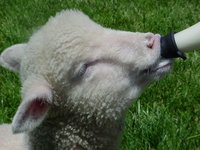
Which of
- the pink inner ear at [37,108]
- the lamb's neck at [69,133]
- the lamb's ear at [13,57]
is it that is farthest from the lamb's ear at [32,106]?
the lamb's ear at [13,57]

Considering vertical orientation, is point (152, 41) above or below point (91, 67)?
above

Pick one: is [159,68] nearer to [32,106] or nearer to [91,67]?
[91,67]

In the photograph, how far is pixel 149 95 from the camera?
17.3 feet

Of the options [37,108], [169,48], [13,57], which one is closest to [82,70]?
[37,108]

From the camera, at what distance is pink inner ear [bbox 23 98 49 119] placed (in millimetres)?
3170

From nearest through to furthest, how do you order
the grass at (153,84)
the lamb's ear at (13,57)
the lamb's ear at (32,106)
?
the lamb's ear at (32,106) → the lamb's ear at (13,57) → the grass at (153,84)

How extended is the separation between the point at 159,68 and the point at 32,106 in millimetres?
704

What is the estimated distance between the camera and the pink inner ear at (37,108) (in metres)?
3.17

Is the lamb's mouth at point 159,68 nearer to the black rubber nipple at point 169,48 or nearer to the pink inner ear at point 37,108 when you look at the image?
the black rubber nipple at point 169,48

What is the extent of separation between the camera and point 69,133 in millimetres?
3443

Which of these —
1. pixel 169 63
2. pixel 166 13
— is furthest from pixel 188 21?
pixel 169 63

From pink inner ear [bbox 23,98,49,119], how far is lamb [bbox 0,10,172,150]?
0.03m

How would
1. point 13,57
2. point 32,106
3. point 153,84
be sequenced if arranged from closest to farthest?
point 32,106
point 13,57
point 153,84

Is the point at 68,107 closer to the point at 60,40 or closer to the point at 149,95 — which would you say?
the point at 60,40
